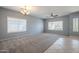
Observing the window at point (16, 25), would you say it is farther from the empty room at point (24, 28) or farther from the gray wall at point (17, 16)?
the gray wall at point (17, 16)

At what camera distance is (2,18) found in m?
3.87

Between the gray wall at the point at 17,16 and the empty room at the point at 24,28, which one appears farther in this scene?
the gray wall at the point at 17,16

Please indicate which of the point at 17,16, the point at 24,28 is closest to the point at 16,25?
the point at 24,28

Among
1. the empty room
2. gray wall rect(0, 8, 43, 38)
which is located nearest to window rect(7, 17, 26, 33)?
the empty room

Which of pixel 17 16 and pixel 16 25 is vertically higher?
pixel 17 16

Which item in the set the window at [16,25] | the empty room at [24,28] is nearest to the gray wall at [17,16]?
the empty room at [24,28]

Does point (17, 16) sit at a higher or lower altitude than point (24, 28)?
higher

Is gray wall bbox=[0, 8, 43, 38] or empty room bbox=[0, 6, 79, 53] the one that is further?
gray wall bbox=[0, 8, 43, 38]

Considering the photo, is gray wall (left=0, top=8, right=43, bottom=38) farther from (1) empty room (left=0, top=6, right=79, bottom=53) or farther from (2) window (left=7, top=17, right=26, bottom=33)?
(2) window (left=7, top=17, right=26, bottom=33)

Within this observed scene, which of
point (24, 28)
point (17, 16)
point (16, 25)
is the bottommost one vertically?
point (24, 28)

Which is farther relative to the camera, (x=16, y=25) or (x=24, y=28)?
(x=24, y=28)

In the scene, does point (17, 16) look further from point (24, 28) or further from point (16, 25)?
point (24, 28)

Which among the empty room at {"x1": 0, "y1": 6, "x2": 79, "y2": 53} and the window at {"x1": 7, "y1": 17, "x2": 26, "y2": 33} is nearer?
Answer: the empty room at {"x1": 0, "y1": 6, "x2": 79, "y2": 53}
